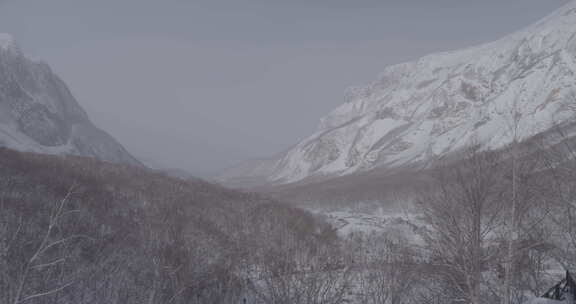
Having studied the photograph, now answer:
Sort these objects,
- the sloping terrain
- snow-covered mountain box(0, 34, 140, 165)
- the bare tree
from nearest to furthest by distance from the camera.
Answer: the bare tree → the sloping terrain → snow-covered mountain box(0, 34, 140, 165)

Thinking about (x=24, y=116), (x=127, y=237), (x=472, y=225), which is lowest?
(x=127, y=237)

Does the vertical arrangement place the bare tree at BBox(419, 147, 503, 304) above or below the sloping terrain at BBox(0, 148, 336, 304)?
above

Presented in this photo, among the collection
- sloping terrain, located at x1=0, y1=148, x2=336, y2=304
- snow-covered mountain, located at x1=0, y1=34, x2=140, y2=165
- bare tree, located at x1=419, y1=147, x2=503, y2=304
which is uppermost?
snow-covered mountain, located at x1=0, y1=34, x2=140, y2=165

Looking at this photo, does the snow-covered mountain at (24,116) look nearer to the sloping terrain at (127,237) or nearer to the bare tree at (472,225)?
the sloping terrain at (127,237)

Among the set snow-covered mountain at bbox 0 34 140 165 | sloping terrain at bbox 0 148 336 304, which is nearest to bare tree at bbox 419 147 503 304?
sloping terrain at bbox 0 148 336 304

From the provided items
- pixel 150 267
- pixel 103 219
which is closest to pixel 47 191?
pixel 103 219

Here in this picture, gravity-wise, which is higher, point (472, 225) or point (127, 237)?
point (472, 225)

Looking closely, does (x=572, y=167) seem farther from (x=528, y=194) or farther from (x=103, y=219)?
(x=103, y=219)

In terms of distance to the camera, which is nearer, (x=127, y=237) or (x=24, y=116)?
(x=127, y=237)

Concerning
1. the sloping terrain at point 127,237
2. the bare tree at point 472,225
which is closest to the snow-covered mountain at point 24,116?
the sloping terrain at point 127,237

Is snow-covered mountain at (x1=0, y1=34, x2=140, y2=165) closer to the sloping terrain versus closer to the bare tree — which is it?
the sloping terrain

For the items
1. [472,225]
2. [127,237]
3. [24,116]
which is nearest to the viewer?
[472,225]

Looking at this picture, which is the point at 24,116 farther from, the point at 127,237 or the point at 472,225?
the point at 472,225

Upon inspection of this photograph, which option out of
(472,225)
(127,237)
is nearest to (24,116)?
(127,237)
